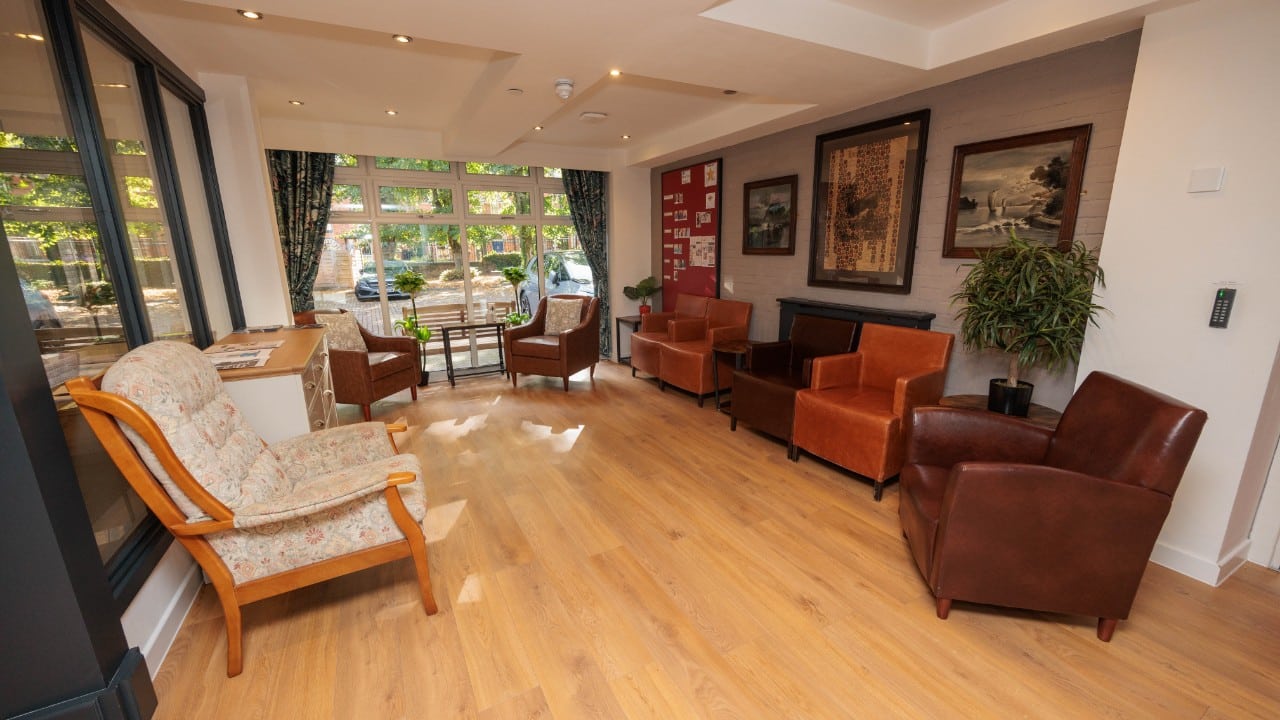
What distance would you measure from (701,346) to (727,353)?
1.52 ft

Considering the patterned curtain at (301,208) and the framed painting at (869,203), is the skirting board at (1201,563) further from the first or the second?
the patterned curtain at (301,208)

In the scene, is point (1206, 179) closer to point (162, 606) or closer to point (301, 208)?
point (162, 606)

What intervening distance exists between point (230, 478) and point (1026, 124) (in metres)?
3.99

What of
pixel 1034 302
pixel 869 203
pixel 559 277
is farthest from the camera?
pixel 559 277

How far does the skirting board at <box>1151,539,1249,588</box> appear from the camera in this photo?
2059mm

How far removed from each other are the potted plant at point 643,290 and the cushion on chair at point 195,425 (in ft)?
14.2

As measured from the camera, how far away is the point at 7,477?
3.93 feet

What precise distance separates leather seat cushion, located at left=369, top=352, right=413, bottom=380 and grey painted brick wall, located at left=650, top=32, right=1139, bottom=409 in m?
3.23

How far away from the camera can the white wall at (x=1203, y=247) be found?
1.81 meters

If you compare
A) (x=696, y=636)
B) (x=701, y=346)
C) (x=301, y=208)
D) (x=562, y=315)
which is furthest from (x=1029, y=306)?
(x=301, y=208)

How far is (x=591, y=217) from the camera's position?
5.92 meters

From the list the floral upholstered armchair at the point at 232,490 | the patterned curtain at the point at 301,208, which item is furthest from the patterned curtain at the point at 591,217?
the floral upholstered armchair at the point at 232,490

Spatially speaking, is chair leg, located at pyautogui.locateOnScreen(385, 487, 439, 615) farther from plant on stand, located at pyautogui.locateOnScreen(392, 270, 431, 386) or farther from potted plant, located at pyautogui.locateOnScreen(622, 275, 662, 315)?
potted plant, located at pyautogui.locateOnScreen(622, 275, 662, 315)

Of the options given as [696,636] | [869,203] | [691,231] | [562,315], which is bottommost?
[696,636]
